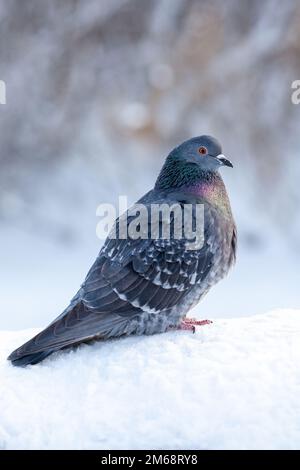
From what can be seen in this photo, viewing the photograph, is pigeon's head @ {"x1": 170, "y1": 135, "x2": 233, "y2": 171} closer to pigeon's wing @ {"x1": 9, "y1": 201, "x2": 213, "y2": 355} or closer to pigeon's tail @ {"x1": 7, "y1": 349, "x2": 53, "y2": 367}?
pigeon's wing @ {"x1": 9, "y1": 201, "x2": 213, "y2": 355}

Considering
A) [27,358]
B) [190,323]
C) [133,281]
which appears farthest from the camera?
[190,323]

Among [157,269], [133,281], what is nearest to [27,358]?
[133,281]

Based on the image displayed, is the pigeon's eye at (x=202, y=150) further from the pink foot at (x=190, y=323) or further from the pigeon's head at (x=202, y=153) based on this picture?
the pink foot at (x=190, y=323)

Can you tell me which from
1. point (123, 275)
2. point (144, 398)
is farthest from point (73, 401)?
point (123, 275)

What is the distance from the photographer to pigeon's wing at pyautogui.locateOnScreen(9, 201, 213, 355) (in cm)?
313

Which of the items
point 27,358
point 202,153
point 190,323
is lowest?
point 27,358

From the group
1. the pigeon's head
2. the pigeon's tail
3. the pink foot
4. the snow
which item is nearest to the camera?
the snow

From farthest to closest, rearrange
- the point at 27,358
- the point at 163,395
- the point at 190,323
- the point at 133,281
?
the point at 190,323
the point at 133,281
the point at 27,358
the point at 163,395

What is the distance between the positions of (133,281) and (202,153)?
2.04 ft

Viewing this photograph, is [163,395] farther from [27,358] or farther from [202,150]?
[202,150]

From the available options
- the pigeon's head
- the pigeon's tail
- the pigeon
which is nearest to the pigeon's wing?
the pigeon

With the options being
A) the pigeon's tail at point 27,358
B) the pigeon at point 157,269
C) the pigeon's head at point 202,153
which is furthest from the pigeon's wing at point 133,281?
the pigeon's head at point 202,153

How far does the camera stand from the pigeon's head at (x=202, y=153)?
134 inches

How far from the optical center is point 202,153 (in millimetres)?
3414
